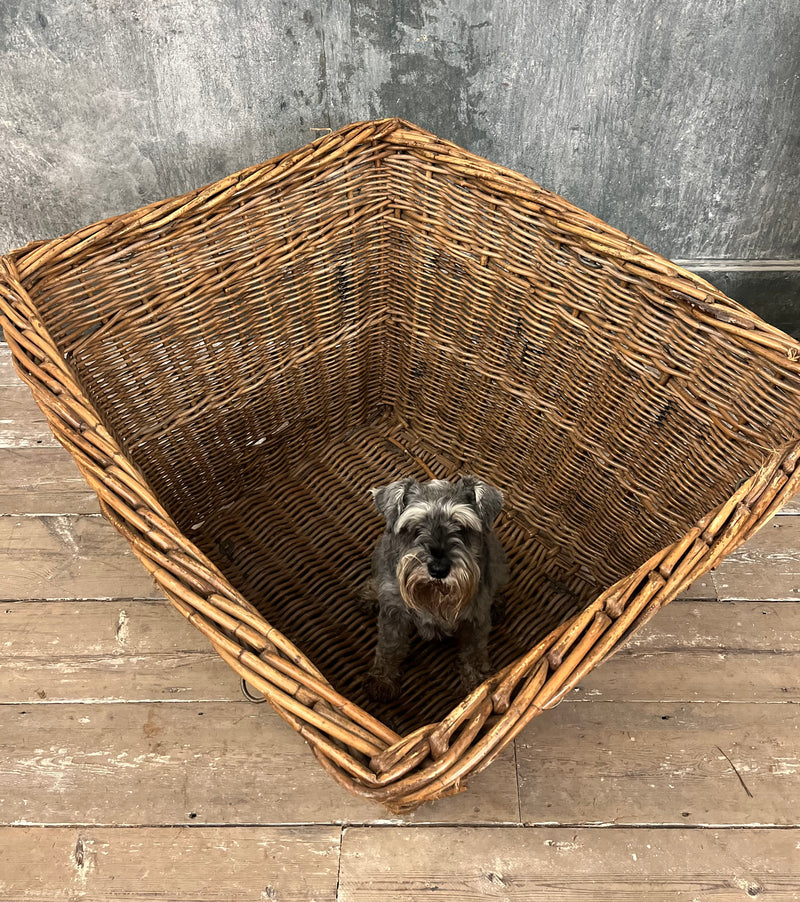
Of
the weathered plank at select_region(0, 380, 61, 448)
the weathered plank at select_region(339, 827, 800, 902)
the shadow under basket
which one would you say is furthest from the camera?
the weathered plank at select_region(0, 380, 61, 448)

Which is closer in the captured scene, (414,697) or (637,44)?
(414,697)

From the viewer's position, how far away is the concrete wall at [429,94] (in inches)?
90.6

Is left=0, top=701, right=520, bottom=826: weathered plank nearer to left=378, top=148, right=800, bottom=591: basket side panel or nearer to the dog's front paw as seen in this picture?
the dog's front paw

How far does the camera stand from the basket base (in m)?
2.00

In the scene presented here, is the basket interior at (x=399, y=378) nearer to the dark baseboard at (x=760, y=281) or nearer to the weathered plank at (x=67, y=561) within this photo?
the weathered plank at (x=67, y=561)

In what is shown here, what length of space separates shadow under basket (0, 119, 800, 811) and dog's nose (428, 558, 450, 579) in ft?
1.69

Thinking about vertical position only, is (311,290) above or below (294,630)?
above

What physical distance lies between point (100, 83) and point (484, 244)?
4.81 feet

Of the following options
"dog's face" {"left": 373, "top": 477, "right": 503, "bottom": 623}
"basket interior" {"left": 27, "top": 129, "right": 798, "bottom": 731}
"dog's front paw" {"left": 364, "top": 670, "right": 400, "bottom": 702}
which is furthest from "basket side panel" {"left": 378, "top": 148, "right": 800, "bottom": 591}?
"dog's front paw" {"left": 364, "top": 670, "right": 400, "bottom": 702}

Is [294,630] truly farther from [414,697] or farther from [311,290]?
[311,290]

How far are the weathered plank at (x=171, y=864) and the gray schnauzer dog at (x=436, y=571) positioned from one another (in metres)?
0.42

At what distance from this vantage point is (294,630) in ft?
6.79

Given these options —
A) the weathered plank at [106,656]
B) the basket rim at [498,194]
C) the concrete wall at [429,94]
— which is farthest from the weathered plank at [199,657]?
the concrete wall at [429,94]

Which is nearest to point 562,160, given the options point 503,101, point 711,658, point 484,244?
point 503,101
